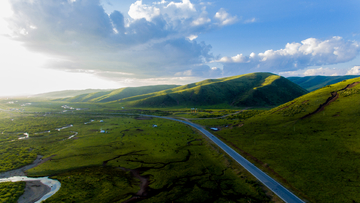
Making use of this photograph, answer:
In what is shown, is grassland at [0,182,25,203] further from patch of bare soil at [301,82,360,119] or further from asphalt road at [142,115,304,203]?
patch of bare soil at [301,82,360,119]

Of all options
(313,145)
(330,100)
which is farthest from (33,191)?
(330,100)

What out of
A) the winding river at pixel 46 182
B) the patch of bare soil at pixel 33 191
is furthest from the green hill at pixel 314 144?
the patch of bare soil at pixel 33 191

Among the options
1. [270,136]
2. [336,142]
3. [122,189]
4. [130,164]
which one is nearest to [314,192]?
[336,142]

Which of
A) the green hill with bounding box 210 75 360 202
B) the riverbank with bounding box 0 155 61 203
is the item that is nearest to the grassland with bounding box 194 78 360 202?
the green hill with bounding box 210 75 360 202

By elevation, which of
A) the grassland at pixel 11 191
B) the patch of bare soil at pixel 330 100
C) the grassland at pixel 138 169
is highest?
the patch of bare soil at pixel 330 100

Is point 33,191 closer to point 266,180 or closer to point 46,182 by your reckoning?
point 46,182

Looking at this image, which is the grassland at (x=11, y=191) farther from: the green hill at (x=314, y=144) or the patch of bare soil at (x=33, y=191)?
the green hill at (x=314, y=144)
